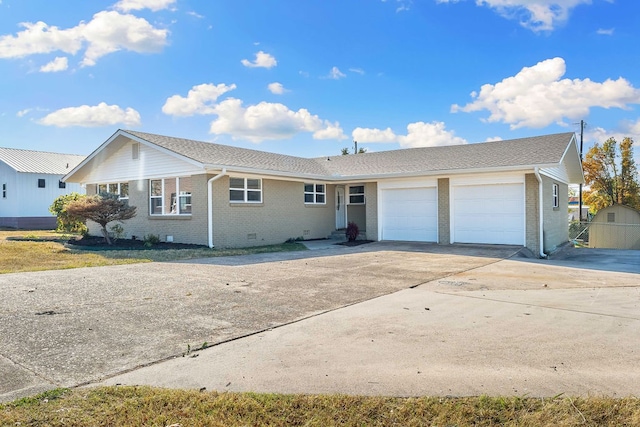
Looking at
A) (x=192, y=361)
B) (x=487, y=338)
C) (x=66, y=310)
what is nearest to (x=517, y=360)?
(x=487, y=338)

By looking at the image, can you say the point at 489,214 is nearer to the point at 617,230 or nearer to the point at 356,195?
the point at 356,195

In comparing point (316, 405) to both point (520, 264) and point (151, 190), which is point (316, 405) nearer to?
point (520, 264)

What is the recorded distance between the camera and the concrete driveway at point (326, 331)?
3807mm

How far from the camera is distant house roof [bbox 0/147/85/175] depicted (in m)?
28.5

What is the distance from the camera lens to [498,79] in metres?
17.8

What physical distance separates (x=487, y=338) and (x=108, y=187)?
19.0 meters

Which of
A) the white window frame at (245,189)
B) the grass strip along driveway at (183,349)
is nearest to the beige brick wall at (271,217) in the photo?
the white window frame at (245,189)

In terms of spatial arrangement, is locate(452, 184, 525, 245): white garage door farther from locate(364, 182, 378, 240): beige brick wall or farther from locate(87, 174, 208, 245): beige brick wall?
locate(87, 174, 208, 245): beige brick wall

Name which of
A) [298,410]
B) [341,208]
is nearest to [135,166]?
[341,208]

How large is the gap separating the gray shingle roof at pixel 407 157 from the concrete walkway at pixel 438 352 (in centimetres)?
888

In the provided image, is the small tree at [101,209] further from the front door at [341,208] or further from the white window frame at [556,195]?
the white window frame at [556,195]

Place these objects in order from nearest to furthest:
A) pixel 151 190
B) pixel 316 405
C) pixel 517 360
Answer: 1. pixel 316 405
2. pixel 517 360
3. pixel 151 190

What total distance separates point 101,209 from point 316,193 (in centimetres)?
897

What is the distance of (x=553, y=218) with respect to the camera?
56.3 ft
